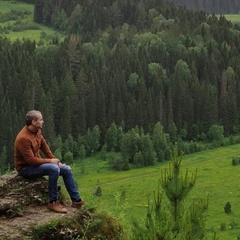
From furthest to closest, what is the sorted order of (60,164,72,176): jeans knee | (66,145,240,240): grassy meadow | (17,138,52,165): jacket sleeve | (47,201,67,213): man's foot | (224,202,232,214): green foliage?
(224,202,232,214): green foliage, (66,145,240,240): grassy meadow, (60,164,72,176): jeans knee, (17,138,52,165): jacket sleeve, (47,201,67,213): man's foot

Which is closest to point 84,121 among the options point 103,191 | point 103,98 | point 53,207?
point 103,98

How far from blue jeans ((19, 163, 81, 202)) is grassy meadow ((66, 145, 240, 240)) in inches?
2517

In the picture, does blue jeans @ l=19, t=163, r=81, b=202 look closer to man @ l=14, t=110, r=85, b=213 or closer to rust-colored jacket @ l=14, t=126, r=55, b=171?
man @ l=14, t=110, r=85, b=213

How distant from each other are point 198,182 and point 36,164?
102 meters

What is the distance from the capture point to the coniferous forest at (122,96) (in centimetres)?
14038

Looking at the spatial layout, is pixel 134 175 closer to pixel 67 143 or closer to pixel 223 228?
pixel 67 143

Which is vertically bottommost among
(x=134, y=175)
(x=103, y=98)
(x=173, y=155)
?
(x=134, y=175)

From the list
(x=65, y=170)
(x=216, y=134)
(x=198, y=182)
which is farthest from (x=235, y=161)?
(x=65, y=170)

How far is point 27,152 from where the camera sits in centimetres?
2047

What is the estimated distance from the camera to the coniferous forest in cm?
14038

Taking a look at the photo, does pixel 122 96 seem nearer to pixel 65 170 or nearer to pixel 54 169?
pixel 65 170

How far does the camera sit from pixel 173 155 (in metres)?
19.0

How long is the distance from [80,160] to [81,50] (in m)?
60.3

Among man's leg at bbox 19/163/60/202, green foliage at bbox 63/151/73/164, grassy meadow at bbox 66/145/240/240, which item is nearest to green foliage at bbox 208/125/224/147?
grassy meadow at bbox 66/145/240/240
